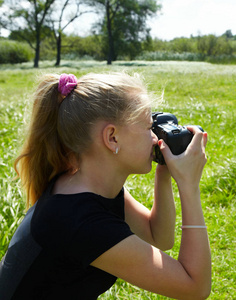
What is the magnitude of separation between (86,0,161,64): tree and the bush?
10.8 m

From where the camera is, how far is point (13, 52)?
42656 millimetres

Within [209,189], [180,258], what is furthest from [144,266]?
[209,189]

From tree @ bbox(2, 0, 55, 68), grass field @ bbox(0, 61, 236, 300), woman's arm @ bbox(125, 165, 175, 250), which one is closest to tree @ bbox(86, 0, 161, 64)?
tree @ bbox(2, 0, 55, 68)

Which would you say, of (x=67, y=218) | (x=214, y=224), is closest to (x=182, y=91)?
(x=214, y=224)

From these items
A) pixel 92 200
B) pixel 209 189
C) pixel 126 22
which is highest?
pixel 126 22

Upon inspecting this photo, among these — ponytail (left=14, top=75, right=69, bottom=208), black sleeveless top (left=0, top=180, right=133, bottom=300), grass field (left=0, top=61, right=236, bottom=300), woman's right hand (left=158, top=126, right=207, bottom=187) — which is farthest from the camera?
grass field (left=0, top=61, right=236, bottom=300)

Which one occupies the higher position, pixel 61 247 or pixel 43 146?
pixel 43 146

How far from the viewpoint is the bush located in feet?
137

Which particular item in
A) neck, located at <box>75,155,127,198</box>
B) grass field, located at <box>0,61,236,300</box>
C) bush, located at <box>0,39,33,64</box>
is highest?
bush, located at <box>0,39,33,64</box>

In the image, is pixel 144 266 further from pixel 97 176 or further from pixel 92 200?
pixel 97 176

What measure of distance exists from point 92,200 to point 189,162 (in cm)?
42

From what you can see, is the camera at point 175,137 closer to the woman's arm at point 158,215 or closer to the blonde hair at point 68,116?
the blonde hair at point 68,116

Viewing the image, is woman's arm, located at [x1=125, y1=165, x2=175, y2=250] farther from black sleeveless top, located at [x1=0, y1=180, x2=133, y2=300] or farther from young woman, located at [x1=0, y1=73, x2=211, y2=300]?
black sleeveless top, located at [x1=0, y1=180, x2=133, y2=300]

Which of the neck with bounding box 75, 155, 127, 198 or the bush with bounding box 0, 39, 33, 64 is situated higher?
the bush with bounding box 0, 39, 33, 64
